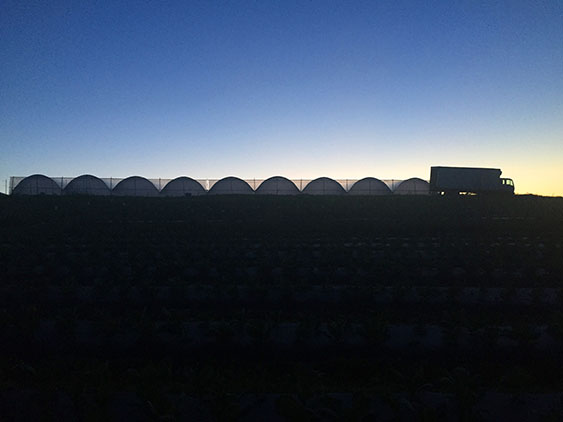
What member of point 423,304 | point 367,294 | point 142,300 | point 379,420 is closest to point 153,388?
point 379,420

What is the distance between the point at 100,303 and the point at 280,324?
3.13 meters

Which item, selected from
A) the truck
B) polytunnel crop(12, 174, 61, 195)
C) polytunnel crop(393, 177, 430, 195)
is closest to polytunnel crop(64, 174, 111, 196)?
polytunnel crop(12, 174, 61, 195)

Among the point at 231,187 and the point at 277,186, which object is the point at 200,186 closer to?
the point at 231,187

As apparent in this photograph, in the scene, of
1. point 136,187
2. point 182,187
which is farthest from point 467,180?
point 136,187

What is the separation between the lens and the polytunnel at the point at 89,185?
1169 inches

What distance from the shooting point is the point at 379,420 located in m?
3.08

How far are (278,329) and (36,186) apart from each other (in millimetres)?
31088

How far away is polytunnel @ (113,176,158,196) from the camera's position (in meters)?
30.4

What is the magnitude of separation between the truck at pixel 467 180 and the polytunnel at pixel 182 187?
18.5 metres

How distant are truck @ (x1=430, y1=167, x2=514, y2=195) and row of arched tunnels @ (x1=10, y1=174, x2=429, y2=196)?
3.69m

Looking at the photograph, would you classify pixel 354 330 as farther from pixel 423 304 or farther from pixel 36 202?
pixel 36 202

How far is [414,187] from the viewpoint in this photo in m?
33.7

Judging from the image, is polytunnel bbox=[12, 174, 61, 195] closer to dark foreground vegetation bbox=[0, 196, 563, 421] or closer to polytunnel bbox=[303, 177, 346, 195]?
polytunnel bbox=[303, 177, 346, 195]

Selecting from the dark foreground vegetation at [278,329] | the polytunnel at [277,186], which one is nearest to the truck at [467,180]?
the polytunnel at [277,186]
